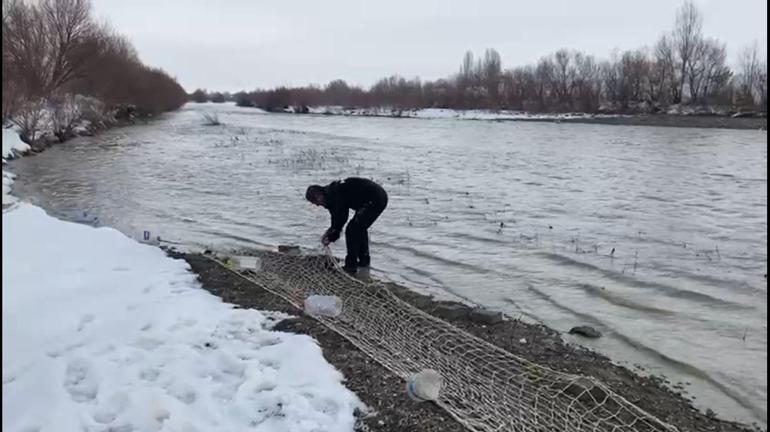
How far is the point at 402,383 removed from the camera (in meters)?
4.79

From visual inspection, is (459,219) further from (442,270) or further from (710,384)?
(710,384)

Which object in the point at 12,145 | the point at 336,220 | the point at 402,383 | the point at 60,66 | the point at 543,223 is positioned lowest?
the point at 543,223

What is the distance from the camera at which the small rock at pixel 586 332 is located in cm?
671

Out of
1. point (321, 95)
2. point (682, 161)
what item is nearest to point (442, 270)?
point (682, 161)

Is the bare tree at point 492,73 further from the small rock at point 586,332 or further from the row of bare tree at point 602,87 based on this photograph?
the small rock at point 586,332

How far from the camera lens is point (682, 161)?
25.0 metres

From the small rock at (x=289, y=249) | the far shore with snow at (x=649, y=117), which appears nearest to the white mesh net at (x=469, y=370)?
the small rock at (x=289, y=249)

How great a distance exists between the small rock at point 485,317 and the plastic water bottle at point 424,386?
2.15 meters

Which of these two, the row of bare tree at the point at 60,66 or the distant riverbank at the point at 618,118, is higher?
the row of bare tree at the point at 60,66

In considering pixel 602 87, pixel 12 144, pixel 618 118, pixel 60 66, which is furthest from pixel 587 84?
pixel 12 144

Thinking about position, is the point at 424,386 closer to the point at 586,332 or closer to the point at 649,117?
the point at 586,332

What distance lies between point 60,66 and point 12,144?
2361cm

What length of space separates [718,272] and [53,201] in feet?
45.6

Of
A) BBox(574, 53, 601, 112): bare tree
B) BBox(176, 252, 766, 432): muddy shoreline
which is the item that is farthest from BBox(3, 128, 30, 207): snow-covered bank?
BBox(574, 53, 601, 112): bare tree
